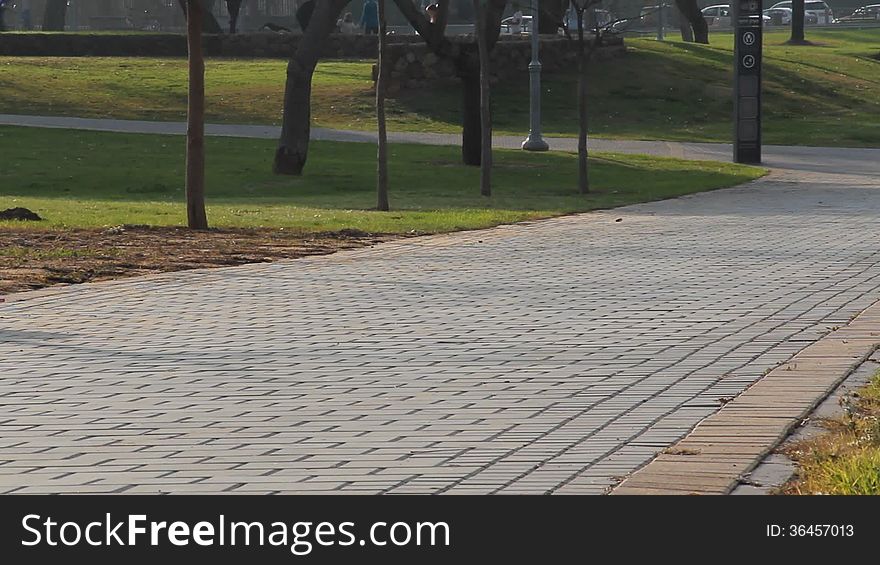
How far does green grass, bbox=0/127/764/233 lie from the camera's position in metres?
20.4

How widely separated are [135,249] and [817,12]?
3251 inches

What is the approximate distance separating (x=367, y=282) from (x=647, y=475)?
7.45 metres

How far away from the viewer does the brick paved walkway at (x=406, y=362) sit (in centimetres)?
659

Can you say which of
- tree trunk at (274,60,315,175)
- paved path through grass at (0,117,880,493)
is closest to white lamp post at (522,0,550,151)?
tree trunk at (274,60,315,175)

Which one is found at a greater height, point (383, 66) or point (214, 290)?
point (383, 66)

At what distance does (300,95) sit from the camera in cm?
2830

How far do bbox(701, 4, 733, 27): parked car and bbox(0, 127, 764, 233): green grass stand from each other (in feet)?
200

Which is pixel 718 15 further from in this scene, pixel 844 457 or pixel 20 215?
pixel 844 457

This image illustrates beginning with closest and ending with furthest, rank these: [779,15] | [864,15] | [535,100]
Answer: [535,100] → [779,15] → [864,15]

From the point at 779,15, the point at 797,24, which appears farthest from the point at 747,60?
the point at 779,15

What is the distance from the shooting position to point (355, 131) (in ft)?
119

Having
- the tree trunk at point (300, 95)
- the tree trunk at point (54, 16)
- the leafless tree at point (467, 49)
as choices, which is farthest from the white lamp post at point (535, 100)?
the tree trunk at point (54, 16)
